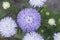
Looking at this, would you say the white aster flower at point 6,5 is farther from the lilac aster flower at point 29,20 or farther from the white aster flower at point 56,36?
the white aster flower at point 56,36

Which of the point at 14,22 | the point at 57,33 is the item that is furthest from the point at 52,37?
the point at 14,22

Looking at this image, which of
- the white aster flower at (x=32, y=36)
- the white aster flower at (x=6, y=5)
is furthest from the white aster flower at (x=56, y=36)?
the white aster flower at (x=6, y=5)

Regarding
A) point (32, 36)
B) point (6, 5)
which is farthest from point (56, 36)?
point (6, 5)

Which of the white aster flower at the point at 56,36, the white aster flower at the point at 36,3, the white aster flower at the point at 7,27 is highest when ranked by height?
the white aster flower at the point at 36,3

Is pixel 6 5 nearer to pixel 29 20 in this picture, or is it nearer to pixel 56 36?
pixel 29 20

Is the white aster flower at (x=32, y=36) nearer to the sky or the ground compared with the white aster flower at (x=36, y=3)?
nearer to the ground

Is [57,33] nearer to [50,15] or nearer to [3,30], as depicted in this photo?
[50,15]
